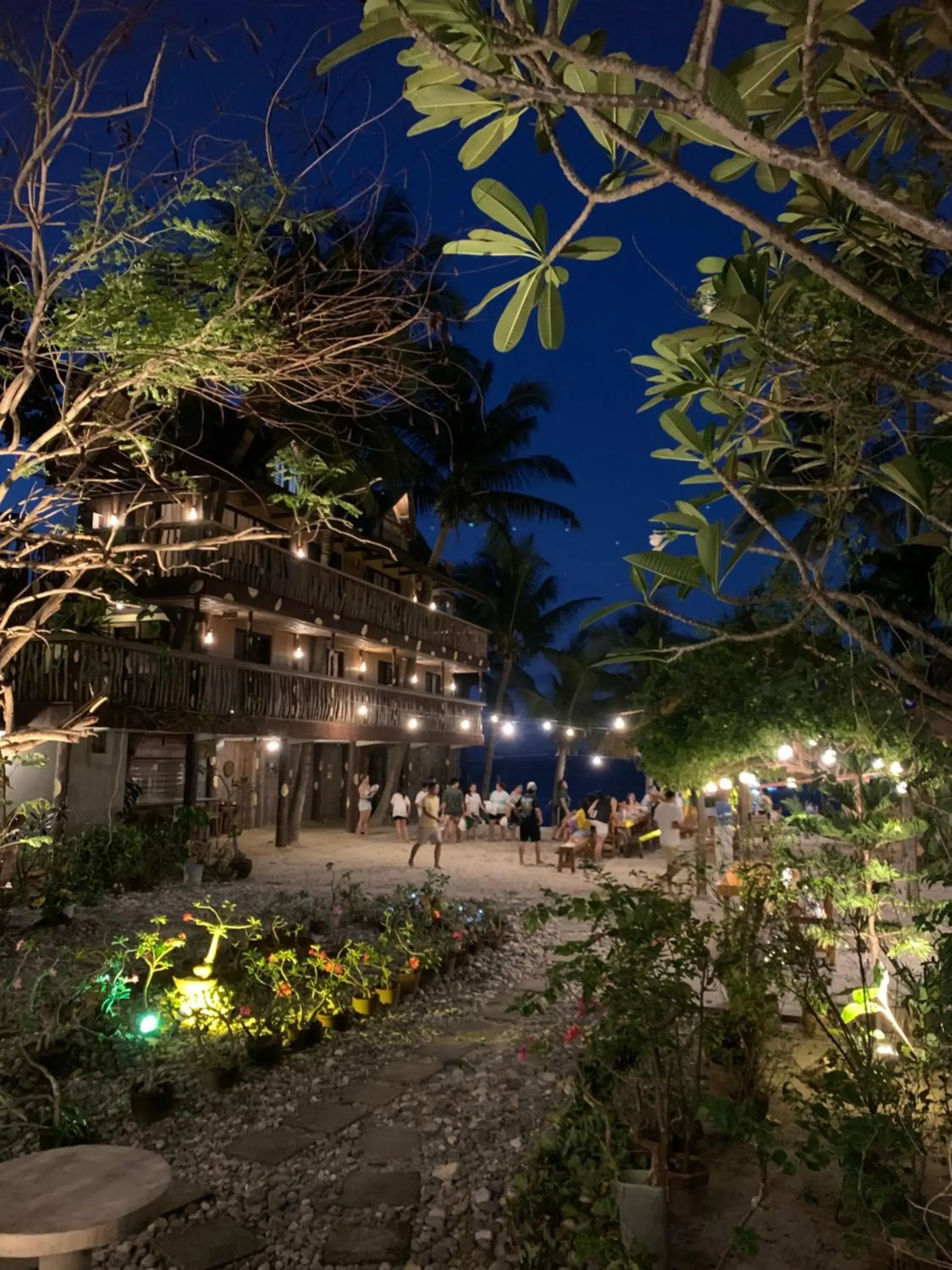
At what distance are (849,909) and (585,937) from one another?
220 inches

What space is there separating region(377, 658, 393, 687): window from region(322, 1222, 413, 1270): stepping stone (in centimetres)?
2357

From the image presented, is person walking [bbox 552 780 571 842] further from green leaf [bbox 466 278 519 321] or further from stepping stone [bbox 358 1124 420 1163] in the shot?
green leaf [bbox 466 278 519 321]

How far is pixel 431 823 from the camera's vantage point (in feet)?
51.7

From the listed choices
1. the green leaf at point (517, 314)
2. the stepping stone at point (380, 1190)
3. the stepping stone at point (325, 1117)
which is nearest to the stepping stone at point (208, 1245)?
the stepping stone at point (380, 1190)

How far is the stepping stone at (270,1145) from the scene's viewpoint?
4566mm

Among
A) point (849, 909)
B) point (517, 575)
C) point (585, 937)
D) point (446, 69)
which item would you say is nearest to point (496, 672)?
point (517, 575)

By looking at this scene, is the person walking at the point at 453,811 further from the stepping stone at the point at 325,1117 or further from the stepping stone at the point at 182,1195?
the stepping stone at the point at 182,1195

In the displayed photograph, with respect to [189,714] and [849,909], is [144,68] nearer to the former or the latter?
A: [849,909]

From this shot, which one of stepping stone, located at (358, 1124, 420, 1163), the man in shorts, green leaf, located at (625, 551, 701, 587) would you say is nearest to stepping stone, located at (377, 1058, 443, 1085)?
stepping stone, located at (358, 1124, 420, 1163)

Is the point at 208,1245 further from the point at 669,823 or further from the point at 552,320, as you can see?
the point at 669,823

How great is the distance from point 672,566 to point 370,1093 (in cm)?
447

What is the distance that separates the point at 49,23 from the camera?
3543mm

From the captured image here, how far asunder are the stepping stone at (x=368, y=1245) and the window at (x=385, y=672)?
2357 centimetres

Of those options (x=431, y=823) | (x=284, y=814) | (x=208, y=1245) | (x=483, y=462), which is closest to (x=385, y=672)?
(x=483, y=462)
